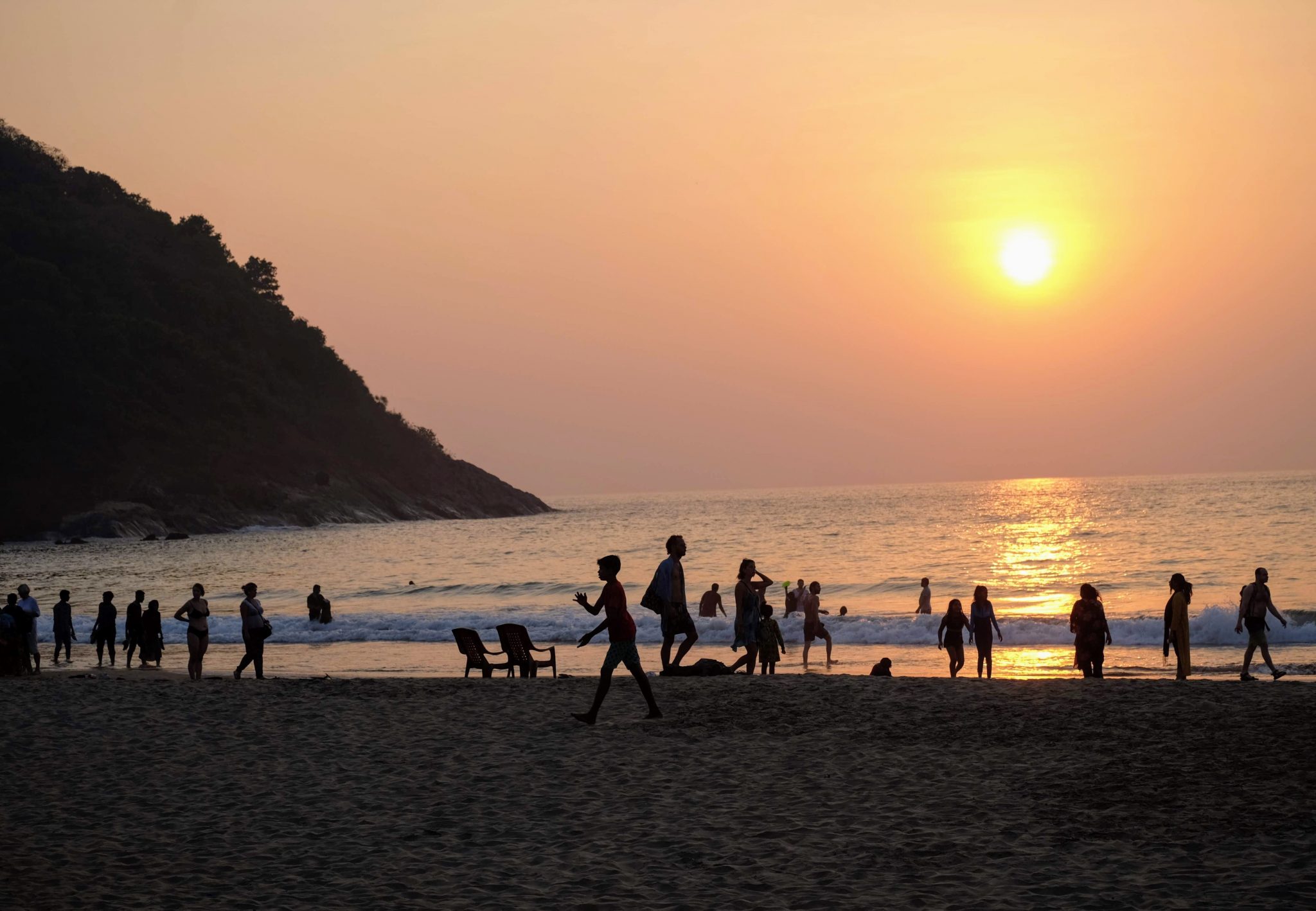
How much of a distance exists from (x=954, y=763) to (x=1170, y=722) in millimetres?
2913

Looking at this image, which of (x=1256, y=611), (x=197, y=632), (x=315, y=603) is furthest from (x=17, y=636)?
(x=1256, y=611)

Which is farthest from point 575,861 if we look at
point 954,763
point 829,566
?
point 829,566

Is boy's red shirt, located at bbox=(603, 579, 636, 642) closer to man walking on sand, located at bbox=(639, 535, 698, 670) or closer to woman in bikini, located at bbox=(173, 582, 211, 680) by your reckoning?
man walking on sand, located at bbox=(639, 535, 698, 670)

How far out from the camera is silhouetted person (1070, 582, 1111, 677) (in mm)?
17219

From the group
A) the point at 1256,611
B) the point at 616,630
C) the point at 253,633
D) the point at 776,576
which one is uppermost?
the point at 616,630

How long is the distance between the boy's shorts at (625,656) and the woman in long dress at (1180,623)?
8.40 meters

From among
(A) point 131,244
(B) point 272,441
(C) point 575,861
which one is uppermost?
(A) point 131,244

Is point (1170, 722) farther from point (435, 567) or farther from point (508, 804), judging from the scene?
point (435, 567)

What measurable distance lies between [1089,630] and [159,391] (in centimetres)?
12383

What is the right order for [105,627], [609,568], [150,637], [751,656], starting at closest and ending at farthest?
1. [609,568]
2. [751,656]
3. [150,637]
4. [105,627]

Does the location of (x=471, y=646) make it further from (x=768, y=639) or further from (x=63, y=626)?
(x=63, y=626)

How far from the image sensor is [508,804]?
31.3 feet

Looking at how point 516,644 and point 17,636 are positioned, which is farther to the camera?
point 17,636

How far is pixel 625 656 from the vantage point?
12.6 meters
